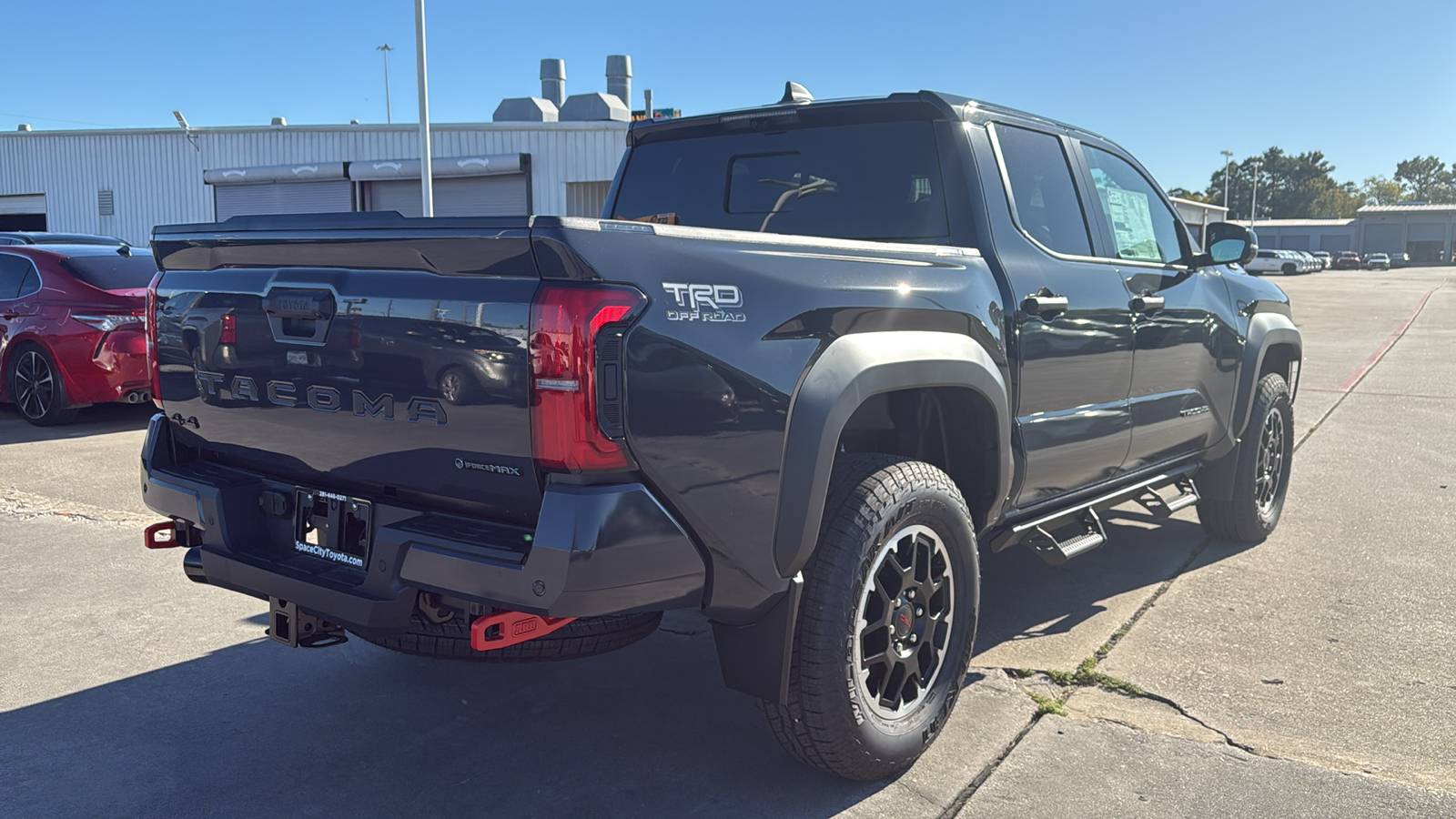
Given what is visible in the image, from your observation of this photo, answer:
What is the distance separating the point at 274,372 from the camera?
3.04 m

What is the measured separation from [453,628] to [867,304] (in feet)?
4.57

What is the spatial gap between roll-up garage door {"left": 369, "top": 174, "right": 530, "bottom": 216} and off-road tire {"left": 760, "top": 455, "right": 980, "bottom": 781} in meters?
22.2

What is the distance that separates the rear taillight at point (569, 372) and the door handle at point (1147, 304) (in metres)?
2.74

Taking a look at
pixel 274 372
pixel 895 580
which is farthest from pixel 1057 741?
pixel 274 372

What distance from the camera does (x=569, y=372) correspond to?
2.47 meters

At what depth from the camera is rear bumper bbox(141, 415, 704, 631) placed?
2.46 m

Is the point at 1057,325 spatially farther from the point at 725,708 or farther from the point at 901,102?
the point at 725,708

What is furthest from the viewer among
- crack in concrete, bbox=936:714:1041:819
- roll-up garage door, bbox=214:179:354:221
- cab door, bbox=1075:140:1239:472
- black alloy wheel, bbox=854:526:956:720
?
roll-up garage door, bbox=214:179:354:221

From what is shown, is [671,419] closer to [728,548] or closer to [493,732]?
[728,548]

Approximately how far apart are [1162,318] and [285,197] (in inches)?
1068

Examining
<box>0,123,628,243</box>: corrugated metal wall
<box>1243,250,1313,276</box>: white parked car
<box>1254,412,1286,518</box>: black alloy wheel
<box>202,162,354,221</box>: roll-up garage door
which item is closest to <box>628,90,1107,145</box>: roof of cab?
<box>1254,412,1286,518</box>: black alloy wheel

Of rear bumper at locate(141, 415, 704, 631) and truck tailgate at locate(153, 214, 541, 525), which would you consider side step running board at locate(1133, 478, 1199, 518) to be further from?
truck tailgate at locate(153, 214, 541, 525)

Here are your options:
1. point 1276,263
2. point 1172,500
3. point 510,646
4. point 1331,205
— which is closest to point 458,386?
point 510,646

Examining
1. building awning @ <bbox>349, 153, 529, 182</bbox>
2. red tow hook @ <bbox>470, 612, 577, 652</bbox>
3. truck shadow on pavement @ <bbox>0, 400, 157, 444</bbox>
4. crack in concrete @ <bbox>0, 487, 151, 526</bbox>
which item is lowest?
crack in concrete @ <bbox>0, 487, 151, 526</bbox>
